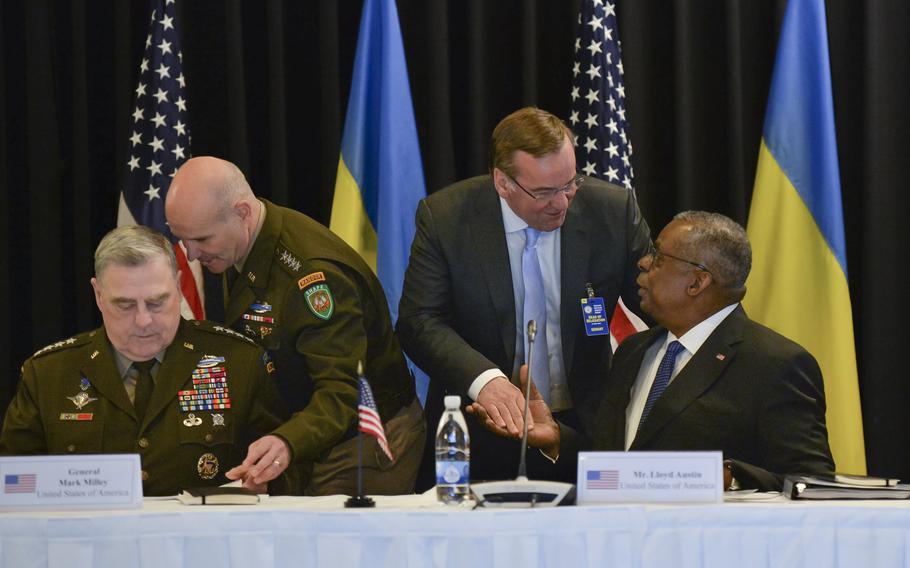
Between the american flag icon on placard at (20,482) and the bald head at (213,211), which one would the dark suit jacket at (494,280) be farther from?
the american flag icon on placard at (20,482)

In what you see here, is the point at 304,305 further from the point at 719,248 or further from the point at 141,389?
the point at 719,248

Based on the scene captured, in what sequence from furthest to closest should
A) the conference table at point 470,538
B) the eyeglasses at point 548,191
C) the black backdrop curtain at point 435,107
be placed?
the black backdrop curtain at point 435,107, the eyeglasses at point 548,191, the conference table at point 470,538

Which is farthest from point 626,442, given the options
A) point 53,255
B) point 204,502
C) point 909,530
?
point 53,255

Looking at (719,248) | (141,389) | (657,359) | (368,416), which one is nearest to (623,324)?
(657,359)

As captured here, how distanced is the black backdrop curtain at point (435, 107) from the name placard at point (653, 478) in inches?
109

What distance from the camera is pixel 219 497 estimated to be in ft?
9.33

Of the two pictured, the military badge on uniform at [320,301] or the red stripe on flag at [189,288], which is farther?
the red stripe on flag at [189,288]

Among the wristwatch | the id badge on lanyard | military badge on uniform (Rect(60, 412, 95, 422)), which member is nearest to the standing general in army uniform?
military badge on uniform (Rect(60, 412, 95, 422))

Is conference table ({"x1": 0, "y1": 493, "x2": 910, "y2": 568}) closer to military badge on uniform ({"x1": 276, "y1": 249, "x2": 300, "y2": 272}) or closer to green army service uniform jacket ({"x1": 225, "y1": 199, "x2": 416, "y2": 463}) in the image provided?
green army service uniform jacket ({"x1": 225, "y1": 199, "x2": 416, "y2": 463})

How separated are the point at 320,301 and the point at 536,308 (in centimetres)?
81

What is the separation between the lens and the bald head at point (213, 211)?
3.78m

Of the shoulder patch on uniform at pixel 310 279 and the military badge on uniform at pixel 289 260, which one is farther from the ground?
the military badge on uniform at pixel 289 260

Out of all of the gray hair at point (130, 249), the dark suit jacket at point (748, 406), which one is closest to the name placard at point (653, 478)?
the dark suit jacket at point (748, 406)

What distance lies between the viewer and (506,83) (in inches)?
218
